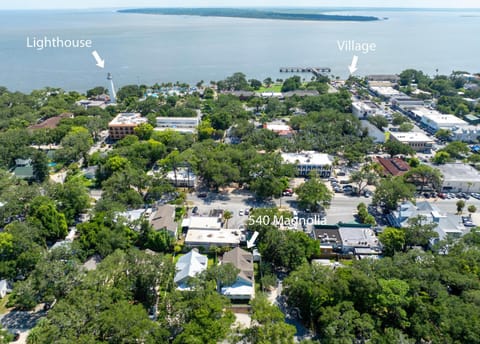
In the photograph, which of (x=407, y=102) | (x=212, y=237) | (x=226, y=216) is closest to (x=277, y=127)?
(x=226, y=216)

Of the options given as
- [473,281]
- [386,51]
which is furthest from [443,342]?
[386,51]

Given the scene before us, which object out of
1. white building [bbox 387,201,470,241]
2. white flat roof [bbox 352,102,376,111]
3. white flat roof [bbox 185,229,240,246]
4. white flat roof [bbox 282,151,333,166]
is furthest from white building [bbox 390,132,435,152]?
white flat roof [bbox 185,229,240,246]

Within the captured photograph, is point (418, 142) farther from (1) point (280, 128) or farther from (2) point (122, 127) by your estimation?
(2) point (122, 127)

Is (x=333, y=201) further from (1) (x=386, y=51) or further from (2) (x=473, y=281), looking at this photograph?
(1) (x=386, y=51)

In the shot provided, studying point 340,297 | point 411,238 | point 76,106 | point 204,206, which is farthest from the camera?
point 76,106

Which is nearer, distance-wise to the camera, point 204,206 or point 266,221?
point 266,221

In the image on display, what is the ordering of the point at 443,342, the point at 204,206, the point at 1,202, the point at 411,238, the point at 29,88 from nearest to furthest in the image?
the point at 443,342 → the point at 411,238 → the point at 1,202 → the point at 204,206 → the point at 29,88
